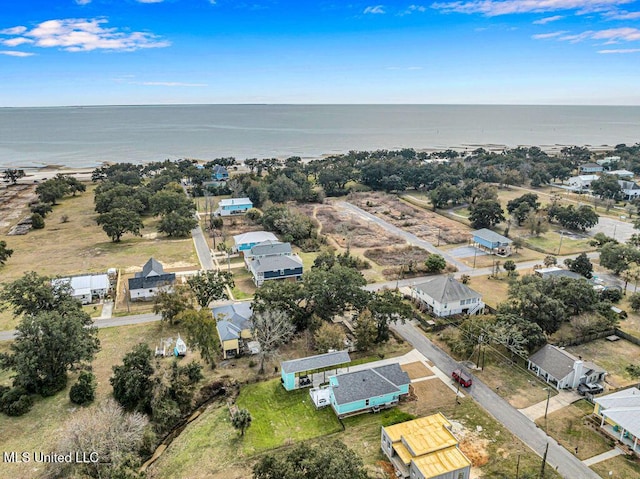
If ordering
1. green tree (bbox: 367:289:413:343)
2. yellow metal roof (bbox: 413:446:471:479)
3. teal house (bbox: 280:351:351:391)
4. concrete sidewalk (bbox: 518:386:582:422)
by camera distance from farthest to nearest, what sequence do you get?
green tree (bbox: 367:289:413:343), teal house (bbox: 280:351:351:391), concrete sidewalk (bbox: 518:386:582:422), yellow metal roof (bbox: 413:446:471:479)

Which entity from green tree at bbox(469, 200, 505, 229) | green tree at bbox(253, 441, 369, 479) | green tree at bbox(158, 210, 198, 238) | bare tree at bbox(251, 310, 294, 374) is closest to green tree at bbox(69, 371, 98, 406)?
bare tree at bbox(251, 310, 294, 374)

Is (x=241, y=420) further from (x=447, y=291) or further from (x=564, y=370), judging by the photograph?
(x=447, y=291)

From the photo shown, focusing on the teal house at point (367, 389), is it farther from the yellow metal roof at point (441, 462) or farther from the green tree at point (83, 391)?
the green tree at point (83, 391)

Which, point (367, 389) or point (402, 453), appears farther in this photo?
point (367, 389)

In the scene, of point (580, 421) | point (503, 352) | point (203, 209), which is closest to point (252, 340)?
point (503, 352)

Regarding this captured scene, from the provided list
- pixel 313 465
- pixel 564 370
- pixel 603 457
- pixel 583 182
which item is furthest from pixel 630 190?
pixel 313 465

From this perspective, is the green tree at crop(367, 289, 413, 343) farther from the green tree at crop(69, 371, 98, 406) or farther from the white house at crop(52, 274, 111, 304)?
the white house at crop(52, 274, 111, 304)
